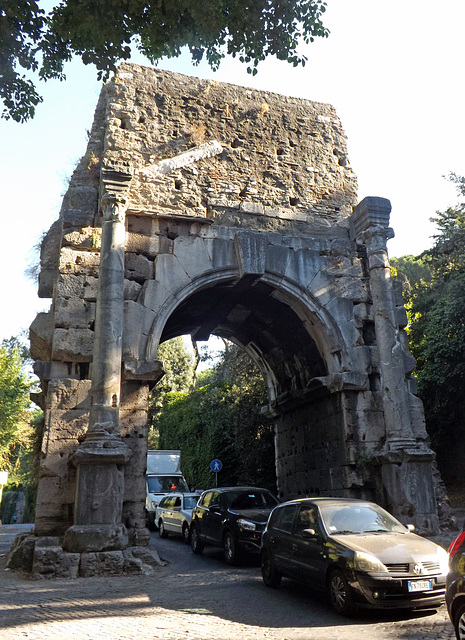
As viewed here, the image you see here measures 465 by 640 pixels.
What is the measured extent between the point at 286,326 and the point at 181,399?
14745mm

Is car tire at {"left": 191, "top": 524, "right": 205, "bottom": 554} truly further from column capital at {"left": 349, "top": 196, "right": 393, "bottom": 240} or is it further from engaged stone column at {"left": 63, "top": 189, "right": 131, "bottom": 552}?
column capital at {"left": 349, "top": 196, "right": 393, "bottom": 240}

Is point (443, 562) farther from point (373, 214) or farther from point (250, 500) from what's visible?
point (373, 214)

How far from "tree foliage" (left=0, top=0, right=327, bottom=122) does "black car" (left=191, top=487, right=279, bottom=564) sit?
722 centimetres

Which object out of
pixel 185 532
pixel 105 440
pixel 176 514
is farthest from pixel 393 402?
pixel 176 514

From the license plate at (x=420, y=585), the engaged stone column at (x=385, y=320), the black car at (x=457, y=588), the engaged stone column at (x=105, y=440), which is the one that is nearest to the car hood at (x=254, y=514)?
the engaged stone column at (x=105, y=440)

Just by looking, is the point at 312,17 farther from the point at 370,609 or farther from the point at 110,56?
the point at 370,609

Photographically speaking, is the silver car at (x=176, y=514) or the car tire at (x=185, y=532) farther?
the silver car at (x=176, y=514)

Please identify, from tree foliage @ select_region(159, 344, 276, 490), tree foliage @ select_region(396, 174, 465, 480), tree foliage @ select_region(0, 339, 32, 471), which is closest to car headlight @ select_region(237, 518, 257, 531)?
tree foliage @ select_region(159, 344, 276, 490)

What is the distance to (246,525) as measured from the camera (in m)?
9.47

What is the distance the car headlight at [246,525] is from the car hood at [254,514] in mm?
121

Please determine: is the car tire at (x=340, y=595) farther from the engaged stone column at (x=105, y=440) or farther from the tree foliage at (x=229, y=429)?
the tree foliage at (x=229, y=429)

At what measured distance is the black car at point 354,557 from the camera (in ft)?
17.9

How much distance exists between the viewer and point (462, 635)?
423 centimetres

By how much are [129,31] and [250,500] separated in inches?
A: 318
